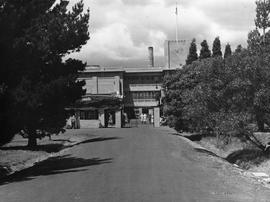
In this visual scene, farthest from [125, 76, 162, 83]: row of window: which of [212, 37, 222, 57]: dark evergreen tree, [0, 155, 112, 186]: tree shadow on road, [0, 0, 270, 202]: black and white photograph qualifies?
[0, 155, 112, 186]: tree shadow on road

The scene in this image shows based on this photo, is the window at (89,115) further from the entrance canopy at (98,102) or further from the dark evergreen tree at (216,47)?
the dark evergreen tree at (216,47)

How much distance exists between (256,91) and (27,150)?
14.3 m

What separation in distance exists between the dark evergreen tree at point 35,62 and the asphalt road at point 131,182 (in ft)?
8.77

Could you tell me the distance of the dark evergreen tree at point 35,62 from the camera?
20406 mm

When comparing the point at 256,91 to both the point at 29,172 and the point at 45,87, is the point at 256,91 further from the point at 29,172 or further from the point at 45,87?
the point at 29,172

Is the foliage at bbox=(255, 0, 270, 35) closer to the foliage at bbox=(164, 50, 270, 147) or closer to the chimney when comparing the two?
the foliage at bbox=(164, 50, 270, 147)

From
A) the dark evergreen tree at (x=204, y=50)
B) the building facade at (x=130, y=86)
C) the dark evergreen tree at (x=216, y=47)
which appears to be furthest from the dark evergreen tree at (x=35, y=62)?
the building facade at (x=130, y=86)

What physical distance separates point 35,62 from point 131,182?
8.74 meters

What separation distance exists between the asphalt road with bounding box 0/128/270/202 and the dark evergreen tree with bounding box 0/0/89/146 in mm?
2672

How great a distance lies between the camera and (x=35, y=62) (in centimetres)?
2298

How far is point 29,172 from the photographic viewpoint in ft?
68.2

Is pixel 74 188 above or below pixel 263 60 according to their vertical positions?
below

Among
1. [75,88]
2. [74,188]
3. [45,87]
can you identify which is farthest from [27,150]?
[74,188]

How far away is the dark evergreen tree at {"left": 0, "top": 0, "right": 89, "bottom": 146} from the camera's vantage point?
66.9 feet
